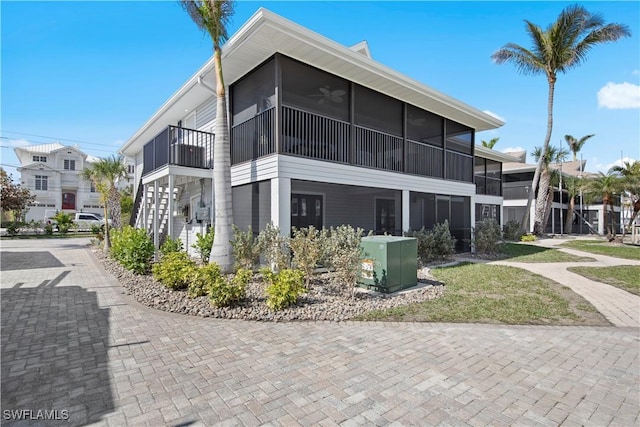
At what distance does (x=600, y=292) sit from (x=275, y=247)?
287 inches

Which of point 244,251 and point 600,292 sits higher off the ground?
point 244,251

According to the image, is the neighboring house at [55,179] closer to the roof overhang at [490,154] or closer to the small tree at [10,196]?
the small tree at [10,196]

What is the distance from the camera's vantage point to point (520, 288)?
23.6 ft

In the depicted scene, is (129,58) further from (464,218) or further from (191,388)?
(464,218)

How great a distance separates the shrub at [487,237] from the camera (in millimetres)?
12453

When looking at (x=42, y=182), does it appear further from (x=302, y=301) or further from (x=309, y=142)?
(x=302, y=301)

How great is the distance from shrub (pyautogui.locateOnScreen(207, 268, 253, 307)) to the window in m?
48.7

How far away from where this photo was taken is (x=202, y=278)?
5.74 m

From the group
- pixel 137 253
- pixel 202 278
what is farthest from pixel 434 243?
pixel 137 253

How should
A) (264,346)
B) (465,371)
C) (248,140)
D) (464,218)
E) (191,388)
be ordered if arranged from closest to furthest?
(191,388), (465,371), (264,346), (248,140), (464,218)

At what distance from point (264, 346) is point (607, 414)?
3340mm

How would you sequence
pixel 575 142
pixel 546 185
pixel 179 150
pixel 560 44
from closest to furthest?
1. pixel 179 150
2. pixel 560 44
3. pixel 546 185
4. pixel 575 142

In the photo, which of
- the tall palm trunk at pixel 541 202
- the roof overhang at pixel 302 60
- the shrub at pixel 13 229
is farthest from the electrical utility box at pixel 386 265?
the shrub at pixel 13 229

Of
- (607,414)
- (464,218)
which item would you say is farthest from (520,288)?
(464,218)
